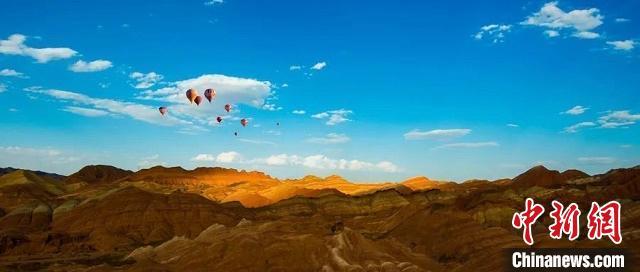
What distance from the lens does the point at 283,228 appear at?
196 feet

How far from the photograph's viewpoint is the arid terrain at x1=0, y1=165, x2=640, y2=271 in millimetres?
47781

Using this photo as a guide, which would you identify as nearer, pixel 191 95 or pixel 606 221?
pixel 606 221

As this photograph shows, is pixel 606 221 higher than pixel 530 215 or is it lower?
lower

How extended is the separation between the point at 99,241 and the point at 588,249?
55.5 meters

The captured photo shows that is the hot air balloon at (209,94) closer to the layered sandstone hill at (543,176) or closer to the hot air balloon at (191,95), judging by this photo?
the hot air balloon at (191,95)

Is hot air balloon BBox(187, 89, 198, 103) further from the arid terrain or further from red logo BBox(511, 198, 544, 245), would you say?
red logo BBox(511, 198, 544, 245)

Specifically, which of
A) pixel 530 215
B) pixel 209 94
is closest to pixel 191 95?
Result: pixel 209 94

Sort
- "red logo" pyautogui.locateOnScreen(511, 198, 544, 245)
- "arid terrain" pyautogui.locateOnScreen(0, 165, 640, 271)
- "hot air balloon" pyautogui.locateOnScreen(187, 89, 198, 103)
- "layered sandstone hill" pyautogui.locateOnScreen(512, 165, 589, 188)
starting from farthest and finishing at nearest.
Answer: "layered sandstone hill" pyautogui.locateOnScreen(512, 165, 589, 188) → "hot air balloon" pyautogui.locateOnScreen(187, 89, 198, 103) → "arid terrain" pyautogui.locateOnScreen(0, 165, 640, 271) → "red logo" pyautogui.locateOnScreen(511, 198, 544, 245)

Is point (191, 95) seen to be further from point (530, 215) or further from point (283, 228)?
point (530, 215)

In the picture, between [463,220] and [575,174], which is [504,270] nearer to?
[463,220]

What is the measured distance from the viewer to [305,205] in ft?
299

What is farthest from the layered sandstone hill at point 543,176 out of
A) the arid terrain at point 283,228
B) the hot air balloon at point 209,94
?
the hot air balloon at point 209,94

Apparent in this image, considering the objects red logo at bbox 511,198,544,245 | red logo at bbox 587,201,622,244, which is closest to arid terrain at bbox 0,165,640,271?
red logo at bbox 511,198,544,245

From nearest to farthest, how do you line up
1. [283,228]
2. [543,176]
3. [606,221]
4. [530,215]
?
[530,215], [606,221], [283,228], [543,176]
